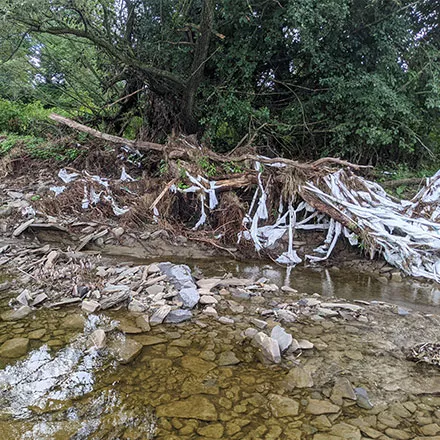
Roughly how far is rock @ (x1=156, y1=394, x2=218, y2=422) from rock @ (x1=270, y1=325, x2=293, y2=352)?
77 centimetres

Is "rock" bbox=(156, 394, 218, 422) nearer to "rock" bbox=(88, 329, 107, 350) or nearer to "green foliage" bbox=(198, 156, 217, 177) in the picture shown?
"rock" bbox=(88, 329, 107, 350)

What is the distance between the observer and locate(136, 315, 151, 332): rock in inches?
114

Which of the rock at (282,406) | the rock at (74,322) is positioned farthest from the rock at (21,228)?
the rock at (282,406)

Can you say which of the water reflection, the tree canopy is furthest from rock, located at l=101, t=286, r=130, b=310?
the tree canopy

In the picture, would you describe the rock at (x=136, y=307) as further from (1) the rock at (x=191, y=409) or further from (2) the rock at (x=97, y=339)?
(1) the rock at (x=191, y=409)

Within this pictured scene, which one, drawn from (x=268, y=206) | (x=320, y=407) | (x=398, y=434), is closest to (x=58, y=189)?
(x=268, y=206)

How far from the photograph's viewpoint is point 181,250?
5043 mm

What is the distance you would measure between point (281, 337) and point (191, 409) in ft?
3.10

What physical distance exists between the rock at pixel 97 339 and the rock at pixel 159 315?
1.43 ft

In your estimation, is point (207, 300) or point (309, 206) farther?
point (309, 206)

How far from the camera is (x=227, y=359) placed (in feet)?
8.25

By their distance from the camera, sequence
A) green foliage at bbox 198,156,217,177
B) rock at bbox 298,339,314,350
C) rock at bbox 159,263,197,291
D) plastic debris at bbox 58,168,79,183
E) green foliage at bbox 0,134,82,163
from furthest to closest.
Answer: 1. green foliage at bbox 0,134,82,163
2. plastic debris at bbox 58,168,79,183
3. green foliage at bbox 198,156,217,177
4. rock at bbox 159,263,197,291
5. rock at bbox 298,339,314,350

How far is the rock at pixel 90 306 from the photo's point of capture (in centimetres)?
316

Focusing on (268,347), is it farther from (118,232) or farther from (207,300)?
(118,232)
